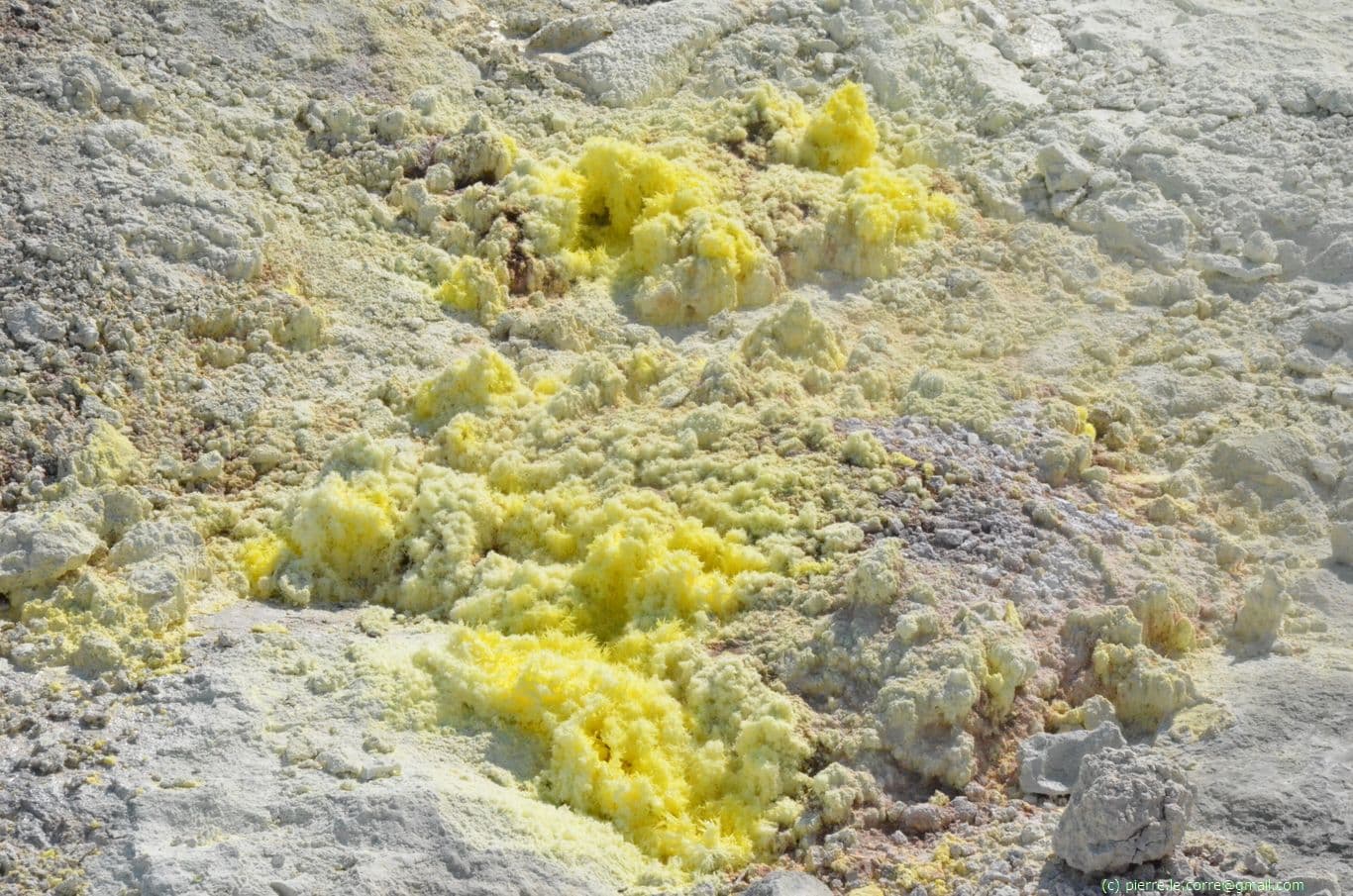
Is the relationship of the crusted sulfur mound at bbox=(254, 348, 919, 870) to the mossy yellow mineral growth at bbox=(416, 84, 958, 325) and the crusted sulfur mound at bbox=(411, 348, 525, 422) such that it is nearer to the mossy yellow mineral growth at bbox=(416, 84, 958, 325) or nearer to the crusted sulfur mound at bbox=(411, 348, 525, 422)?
the crusted sulfur mound at bbox=(411, 348, 525, 422)

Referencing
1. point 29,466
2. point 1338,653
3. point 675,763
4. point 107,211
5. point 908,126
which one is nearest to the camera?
point 675,763

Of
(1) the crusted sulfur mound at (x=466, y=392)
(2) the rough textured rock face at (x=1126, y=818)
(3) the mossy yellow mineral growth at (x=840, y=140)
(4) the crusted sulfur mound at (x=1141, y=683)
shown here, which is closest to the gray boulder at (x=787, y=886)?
(2) the rough textured rock face at (x=1126, y=818)

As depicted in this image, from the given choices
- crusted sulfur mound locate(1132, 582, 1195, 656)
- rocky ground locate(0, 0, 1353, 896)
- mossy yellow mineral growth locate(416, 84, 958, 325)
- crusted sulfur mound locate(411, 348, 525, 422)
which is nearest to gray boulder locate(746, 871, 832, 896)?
rocky ground locate(0, 0, 1353, 896)

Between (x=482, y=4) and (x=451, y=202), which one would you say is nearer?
(x=451, y=202)

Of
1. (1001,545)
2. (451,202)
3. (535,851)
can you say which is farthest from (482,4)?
(535,851)

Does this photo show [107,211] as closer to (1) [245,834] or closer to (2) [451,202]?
(2) [451,202]

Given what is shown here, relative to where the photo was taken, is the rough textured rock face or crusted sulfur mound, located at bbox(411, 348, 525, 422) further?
crusted sulfur mound, located at bbox(411, 348, 525, 422)

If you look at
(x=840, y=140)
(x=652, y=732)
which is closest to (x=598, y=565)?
(x=652, y=732)

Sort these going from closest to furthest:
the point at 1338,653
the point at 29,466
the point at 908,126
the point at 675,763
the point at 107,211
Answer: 1. the point at 675,763
2. the point at 1338,653
3. the point at 29,466
4. the point at 107,211
5. the point at 908,126
